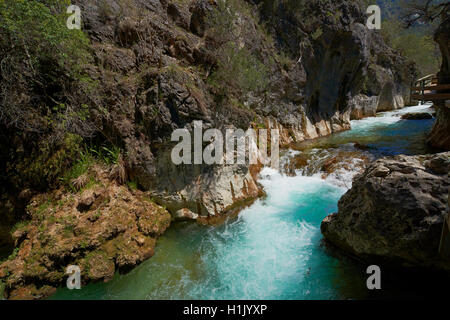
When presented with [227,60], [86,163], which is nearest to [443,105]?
[227,60]

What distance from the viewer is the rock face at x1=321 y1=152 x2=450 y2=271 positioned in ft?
9.67

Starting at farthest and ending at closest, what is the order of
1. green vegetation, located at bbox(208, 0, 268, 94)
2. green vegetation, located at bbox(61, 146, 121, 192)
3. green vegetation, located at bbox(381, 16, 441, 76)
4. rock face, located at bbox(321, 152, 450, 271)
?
green vegetation, located at bbox(381, 16, 441, 76)
green vegetation, located at bbox(208, 0, 268, 94)
green vegetation, located at bbox(61, 146, 121, 192)
rock face, located at bbox(321, 152, 450, 271)

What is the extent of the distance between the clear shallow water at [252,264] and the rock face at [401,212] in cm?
64

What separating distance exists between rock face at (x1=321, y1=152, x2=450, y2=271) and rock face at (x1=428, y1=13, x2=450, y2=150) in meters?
6.46

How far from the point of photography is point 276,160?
327 inches

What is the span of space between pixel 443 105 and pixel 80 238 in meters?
13.0

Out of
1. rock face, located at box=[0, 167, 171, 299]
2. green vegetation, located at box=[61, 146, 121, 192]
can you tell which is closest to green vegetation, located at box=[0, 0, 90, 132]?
green vegetation, located at box=[61, 146, 121, 192]

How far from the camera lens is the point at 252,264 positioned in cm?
411

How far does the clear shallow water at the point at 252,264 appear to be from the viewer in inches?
138

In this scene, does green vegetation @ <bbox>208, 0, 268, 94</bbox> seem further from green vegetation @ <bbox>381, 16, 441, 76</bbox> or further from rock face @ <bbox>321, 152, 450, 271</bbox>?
green vegetation @ <bbox>381, 16, 441, 76</bbox>

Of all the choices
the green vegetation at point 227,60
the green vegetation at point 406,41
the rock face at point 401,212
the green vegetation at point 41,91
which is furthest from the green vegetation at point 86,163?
the green vegetation at point 406,41

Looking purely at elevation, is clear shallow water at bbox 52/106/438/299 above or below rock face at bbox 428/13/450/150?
below

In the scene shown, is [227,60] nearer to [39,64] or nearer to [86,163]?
[39,64]

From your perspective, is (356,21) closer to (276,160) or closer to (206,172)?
(276,160)
